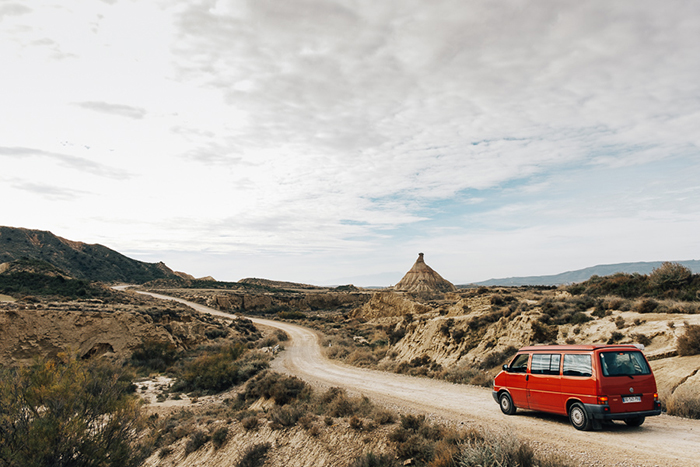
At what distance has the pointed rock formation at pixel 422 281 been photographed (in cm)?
11007

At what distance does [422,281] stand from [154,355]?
9167 centimetres

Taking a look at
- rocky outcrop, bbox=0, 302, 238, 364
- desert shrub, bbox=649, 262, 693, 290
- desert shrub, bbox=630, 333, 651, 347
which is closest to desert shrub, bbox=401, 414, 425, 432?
desert shrub, bbox=630, 333, 651, 347

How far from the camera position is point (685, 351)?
13070 mm

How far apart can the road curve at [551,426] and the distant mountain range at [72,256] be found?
10146 cm

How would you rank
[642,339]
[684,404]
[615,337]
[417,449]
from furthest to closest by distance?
[615,337] → [642,339] → [684,404] → [417,449]

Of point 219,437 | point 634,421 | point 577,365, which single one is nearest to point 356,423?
point 219,437

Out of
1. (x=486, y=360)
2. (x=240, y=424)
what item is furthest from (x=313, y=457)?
(x=486, y=360)

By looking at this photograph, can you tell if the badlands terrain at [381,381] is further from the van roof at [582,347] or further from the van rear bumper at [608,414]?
the van roof at [582,347]

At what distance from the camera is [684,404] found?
10.2 metres

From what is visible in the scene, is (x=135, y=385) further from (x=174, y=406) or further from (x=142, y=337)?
(x=142, y=337)

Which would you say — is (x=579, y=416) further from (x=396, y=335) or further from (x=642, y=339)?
(x=396, y=335)

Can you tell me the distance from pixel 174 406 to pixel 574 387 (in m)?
20.4

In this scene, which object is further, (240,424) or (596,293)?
(596,293)

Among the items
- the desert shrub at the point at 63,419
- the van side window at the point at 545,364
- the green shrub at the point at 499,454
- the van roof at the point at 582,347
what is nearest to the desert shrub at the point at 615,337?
the van roof at the point at 582,347
